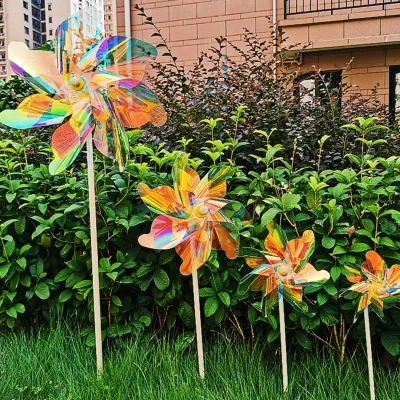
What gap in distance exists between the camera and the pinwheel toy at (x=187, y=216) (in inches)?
65.4

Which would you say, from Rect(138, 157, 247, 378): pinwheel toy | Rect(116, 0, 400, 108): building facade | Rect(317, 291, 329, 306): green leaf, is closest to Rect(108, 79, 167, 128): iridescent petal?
Rect(138, 157, 247, 378): pinwheel toy

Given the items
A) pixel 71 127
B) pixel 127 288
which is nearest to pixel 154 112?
pixel 71 127

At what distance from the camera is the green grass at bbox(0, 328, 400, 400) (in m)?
1.76

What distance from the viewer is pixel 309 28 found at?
7332mm

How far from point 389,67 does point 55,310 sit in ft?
22.5

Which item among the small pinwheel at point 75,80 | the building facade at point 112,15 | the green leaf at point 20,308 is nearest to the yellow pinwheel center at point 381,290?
the small pinwheel at point 75,80

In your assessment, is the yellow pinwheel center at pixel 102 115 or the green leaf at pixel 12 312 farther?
the green leaf at pixel 12 312

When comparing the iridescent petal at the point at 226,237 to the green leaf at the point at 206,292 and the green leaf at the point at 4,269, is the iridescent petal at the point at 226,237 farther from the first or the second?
the green leaf at the point at 4,269

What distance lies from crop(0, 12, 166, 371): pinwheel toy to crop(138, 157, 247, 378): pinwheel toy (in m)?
0.26

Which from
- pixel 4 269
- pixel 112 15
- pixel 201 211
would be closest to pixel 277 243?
pixel 201 211

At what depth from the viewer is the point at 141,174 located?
2113 mm

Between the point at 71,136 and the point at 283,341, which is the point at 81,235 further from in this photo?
the point at 283,341

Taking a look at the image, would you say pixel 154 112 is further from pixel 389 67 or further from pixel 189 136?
pixel 389 67

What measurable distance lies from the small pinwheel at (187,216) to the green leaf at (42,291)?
2.40 feet
